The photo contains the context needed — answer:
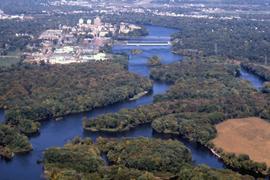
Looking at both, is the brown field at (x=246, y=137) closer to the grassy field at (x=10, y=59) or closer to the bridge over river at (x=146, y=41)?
the grassy field at (x=10, y=59)

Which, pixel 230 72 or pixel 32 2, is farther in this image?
→ pixel 32 2

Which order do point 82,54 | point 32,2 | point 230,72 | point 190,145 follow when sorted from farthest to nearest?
point 32,2
point 82,54
point 230,72
point 190,145

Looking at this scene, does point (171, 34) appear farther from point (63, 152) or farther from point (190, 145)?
point (63, 152)

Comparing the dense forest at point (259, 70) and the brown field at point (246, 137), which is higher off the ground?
the dense forest at point (259, 70)

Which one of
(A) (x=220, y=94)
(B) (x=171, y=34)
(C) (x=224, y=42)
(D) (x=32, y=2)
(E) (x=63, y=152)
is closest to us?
(E) (x=63, y=152)

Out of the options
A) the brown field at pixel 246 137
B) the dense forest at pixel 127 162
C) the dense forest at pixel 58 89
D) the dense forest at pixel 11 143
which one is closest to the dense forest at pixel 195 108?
the brown field at pixel 246 137

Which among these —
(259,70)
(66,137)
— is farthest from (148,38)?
(66,137)

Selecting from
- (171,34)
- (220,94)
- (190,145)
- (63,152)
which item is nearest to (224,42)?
(171,34)

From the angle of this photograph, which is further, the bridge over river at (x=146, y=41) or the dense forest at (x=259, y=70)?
the bridge over river at (x=146, y=41)
